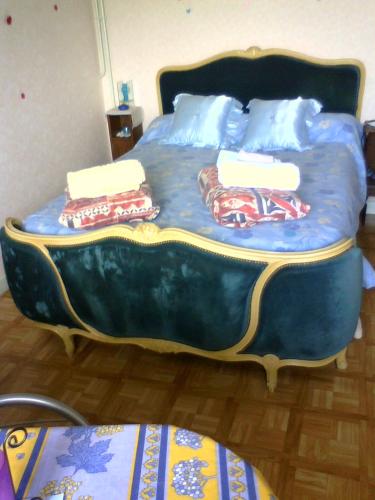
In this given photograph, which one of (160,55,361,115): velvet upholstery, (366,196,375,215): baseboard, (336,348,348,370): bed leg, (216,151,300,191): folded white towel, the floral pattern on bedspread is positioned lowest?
(336,348,348,370): bed leg

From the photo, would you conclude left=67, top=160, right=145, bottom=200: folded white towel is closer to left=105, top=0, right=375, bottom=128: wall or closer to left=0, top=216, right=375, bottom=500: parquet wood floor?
left=0, top=216, right=375, bottom=500: parquet wood floor

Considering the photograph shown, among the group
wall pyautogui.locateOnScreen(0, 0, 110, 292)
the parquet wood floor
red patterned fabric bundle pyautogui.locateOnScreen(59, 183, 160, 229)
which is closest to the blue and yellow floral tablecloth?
the parquet wood floor

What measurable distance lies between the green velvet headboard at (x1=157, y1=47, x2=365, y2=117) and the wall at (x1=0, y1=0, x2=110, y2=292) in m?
0.69

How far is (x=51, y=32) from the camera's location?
3020mm

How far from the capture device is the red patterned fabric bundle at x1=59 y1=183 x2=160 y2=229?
185 centimetres

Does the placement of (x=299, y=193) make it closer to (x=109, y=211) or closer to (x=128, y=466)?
(x=109, y=211)

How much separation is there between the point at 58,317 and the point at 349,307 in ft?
4.06

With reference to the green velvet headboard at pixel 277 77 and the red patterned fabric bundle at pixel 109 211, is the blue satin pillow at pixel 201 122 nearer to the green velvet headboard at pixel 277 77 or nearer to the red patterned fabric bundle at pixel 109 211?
the green velvet headboard at pixel 277 77

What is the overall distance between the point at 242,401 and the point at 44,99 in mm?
2313

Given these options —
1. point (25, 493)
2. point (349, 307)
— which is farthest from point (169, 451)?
point (349, 307)

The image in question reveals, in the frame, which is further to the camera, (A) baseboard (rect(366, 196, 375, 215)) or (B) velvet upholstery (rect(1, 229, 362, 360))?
(A) baseboard (rect(366, 196, 375, 215))

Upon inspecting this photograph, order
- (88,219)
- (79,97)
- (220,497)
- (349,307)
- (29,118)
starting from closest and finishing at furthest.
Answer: (220,497) → (349,307) → (88,219) → (29,118) → (79,97)

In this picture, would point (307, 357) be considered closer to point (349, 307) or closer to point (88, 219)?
point (349, 307)

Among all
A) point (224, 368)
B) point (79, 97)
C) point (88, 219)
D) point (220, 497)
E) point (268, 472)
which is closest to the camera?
point (220, 497)
